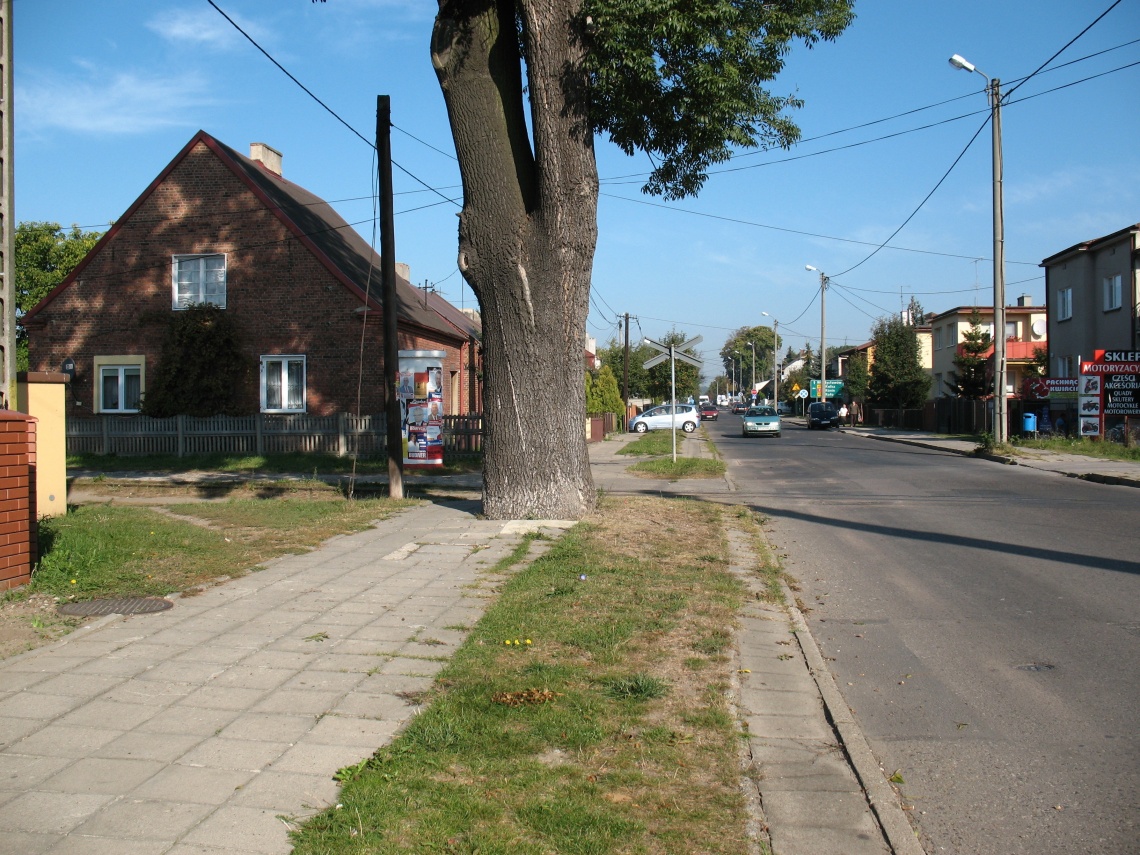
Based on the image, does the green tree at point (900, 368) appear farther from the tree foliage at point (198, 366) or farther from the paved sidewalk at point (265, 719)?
the paved sidewalk at point (265, 719)

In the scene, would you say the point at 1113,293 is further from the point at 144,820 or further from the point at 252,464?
the point at 144,820

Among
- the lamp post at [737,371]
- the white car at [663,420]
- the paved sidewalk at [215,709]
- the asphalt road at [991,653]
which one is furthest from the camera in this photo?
the lamp post at [737,371]

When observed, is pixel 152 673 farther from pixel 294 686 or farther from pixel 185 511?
pixel 185 511

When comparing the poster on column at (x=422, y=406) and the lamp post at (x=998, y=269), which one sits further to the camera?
the lamp post at (x=998, y=269)

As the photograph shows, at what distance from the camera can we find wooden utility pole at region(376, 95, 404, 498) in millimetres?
14719

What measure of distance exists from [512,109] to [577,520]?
16.8ft

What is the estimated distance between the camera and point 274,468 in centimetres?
2230

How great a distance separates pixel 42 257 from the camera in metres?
49.0

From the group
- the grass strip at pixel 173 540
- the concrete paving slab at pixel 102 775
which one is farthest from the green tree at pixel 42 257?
the concrete paving slab at pixel 102 775

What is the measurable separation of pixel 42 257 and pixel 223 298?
29512mm

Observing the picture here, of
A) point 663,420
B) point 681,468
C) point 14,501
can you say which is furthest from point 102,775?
point 663,420

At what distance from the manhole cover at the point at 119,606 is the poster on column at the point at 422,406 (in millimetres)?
12923

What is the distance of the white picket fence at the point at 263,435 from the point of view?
24.7m

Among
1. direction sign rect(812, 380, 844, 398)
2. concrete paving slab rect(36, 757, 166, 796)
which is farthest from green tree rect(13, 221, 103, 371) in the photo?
direction sign rect(812, 380, 844, 398)
